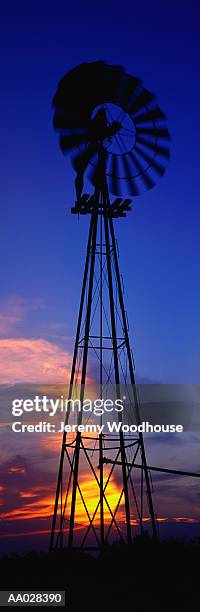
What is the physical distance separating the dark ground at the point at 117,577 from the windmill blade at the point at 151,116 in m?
14.0

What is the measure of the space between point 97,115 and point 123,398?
952 cm

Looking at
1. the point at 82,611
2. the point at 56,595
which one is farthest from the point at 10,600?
the point at 82,611

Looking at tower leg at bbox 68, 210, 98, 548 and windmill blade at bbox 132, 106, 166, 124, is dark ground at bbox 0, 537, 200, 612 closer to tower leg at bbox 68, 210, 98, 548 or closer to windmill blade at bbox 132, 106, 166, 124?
tower leg at bbox 68, 210, 98, 548

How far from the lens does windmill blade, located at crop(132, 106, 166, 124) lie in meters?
20.4

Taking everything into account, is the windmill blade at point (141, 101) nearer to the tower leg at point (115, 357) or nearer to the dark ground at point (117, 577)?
the tower leg at point (115, 357)

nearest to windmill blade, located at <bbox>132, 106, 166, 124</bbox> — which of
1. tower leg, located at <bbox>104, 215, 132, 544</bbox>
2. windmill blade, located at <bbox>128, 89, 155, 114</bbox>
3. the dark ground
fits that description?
windmill blade, located at <bbox>128, 89, 155, 114</bbox>

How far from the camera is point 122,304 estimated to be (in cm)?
1939

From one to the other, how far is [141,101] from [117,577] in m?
15.0

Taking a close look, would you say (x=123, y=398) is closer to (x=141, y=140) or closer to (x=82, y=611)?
(x=82, y=611)

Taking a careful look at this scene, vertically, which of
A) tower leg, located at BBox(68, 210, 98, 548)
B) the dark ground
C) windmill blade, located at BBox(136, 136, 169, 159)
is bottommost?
the dark ground

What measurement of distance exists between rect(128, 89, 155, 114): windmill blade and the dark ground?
1423 cm

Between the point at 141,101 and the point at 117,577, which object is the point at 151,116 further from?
the point at 117,577

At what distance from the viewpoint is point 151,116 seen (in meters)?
20.4

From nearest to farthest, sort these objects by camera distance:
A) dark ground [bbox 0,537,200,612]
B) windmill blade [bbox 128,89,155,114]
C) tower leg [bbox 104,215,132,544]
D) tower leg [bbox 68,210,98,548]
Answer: dark ground [bbox 0,537,200,612], tower leg [bbox 68,210,98,548], tower leg [bbox 104,215,132,544], windmill blade [bbox 128,89,155,114]
